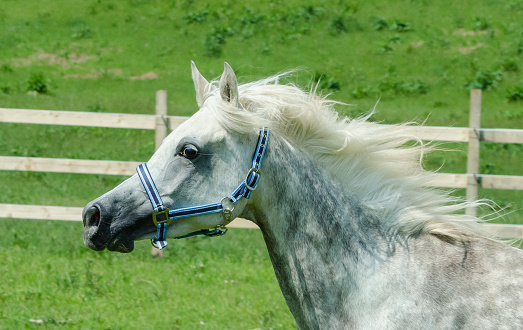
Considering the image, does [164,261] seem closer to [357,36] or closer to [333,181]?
[333,181]

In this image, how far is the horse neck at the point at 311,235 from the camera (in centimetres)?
290

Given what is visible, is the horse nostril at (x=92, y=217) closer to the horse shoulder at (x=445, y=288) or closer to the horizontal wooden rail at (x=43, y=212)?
the horse shoulder at (x=445, y=288)

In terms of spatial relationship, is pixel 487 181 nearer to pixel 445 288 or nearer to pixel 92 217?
pixel 445 288

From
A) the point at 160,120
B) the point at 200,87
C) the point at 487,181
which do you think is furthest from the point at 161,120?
the point at 200,87

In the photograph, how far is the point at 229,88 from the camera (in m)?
2.89

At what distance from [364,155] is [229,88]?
720mm

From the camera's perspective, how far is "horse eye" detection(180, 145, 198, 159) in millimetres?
2873

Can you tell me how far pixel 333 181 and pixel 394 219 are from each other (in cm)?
33

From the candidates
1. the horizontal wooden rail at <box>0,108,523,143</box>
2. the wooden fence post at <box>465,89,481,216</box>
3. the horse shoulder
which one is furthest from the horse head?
the wooden fence post at <box>465,89,481,216</box>

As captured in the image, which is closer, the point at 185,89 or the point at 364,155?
the point at 364,155

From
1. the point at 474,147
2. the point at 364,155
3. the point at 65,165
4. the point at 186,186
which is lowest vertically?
the point at 65,165

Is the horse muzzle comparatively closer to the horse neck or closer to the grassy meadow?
the horse neck

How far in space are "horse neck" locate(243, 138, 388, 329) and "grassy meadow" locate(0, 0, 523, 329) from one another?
242 cm

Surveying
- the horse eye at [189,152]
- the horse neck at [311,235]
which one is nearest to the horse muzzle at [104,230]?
the horse eye at [189,152]
